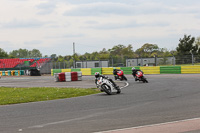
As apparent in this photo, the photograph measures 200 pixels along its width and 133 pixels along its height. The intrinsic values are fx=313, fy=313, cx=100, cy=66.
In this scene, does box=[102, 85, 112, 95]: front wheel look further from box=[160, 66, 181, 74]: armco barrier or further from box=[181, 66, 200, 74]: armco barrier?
box=[160, 66, 181, 74]: armco barrier

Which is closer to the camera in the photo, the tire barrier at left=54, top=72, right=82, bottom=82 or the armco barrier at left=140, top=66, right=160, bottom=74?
the tire barrier at left=54, top=72, right=82, bottom=82

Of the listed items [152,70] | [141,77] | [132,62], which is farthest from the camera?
[132,62]

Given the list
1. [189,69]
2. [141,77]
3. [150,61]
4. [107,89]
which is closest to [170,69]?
[189,69]

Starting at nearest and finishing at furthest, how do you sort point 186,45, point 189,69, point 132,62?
point 189,69 < point 132,62 < point 186,45

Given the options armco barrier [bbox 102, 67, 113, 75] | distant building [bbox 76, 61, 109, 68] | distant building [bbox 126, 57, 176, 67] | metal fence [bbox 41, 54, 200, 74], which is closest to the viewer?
metal fence [bbox 41, 54, 200, 74]

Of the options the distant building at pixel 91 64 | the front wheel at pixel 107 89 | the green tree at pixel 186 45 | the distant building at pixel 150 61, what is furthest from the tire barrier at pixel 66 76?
the green tree at pixel 186 45

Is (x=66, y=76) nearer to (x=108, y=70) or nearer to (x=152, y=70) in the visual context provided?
(x=108, y=70)

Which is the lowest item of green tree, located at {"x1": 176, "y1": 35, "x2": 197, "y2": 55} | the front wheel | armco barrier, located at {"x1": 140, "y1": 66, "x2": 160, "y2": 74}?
the front wheel

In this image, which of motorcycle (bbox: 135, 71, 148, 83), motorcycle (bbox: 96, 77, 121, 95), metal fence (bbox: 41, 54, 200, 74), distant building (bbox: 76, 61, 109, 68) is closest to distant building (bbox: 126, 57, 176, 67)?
metal fence (bbox: 41, 54, 200, 74)

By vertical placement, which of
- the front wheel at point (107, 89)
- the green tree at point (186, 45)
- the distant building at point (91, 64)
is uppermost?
the green tree at point (186, 45)

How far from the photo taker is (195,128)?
21.2ft

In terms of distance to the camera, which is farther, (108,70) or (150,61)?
(150,61)

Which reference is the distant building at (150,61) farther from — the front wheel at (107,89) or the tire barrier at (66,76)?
the front wheel at (107,89)

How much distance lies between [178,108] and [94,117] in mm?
2616
